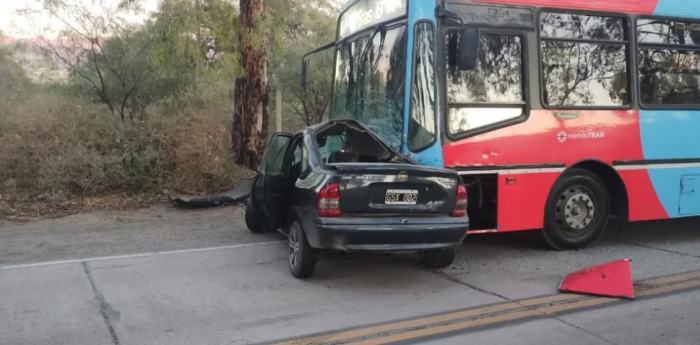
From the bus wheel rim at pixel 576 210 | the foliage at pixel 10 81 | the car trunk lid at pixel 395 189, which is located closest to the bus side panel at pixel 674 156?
the bus wheel rim at pixel 576 210

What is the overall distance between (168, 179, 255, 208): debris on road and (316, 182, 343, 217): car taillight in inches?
204

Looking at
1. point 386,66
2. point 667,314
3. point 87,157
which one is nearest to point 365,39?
point 386,66

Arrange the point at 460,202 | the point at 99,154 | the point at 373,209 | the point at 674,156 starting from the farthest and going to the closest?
the point at 99,154
the point at 674,156
the point at 460,202
the point at 373,209

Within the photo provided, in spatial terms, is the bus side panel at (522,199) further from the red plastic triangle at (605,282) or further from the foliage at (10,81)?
the foliage at (10,81)

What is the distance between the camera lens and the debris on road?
34.9 ft

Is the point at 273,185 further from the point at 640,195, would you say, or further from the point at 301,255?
the point at 640,195

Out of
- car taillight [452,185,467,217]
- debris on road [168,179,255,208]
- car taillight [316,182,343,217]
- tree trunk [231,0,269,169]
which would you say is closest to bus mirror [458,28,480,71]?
car taillight [452,185,467,217]

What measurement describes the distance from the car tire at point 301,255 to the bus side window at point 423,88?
5.27 feet

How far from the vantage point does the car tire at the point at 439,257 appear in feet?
21.4

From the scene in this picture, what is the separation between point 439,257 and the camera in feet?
21.7

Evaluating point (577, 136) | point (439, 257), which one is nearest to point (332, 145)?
point (439, 257)

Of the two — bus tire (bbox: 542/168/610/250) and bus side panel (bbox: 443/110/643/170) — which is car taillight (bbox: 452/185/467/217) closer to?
bus side panel (bbox: 443/110/643/170)

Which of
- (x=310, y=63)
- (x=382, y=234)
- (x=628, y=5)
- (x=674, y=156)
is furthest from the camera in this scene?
(x=310, y=63)

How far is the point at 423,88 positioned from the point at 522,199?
178cm
